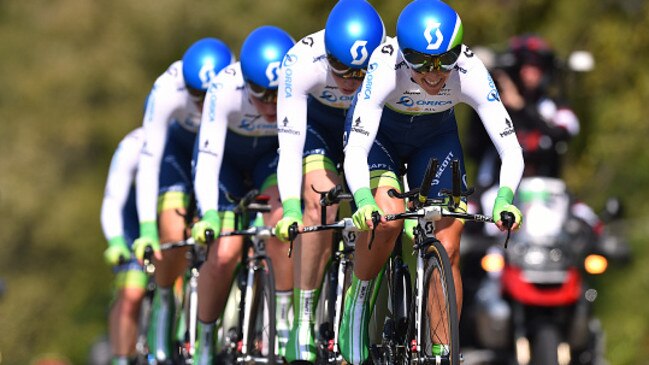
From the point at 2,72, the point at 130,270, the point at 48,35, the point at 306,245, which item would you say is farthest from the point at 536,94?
the point at 2,72

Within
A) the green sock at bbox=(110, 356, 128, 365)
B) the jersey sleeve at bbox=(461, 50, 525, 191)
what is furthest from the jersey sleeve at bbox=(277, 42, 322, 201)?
the green sock at bbox=(110, 356, 128, 365)

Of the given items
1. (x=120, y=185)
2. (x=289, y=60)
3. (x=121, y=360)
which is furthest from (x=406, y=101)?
(x=121, y=360)

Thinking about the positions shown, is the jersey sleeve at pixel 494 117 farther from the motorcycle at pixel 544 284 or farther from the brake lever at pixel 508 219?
the motorcycle at pixel 544 284

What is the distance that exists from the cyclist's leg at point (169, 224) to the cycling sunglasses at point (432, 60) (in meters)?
4.42

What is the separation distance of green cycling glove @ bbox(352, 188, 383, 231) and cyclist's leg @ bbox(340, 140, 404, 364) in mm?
345

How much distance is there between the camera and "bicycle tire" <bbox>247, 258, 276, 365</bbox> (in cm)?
1088

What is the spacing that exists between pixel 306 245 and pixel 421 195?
1.96 meters

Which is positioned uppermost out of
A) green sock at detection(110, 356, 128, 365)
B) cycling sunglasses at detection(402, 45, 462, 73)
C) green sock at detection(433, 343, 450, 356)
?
cycling sunglasses at detection(402, 45, 462, 73)

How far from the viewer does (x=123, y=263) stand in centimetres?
1432

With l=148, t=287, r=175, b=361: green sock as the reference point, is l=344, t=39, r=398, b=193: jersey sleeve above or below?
above

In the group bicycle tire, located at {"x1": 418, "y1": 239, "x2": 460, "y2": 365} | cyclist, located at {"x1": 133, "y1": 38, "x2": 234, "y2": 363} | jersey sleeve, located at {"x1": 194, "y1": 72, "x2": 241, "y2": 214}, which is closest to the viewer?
bicycle tire, located at {"x1": 418, "y1": 239, "x2": 460, "y2": 365}

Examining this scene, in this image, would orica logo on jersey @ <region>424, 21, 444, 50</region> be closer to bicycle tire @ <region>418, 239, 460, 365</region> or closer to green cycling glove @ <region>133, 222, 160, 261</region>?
bicycle tire @ <region>418, 239, 460, 365</region>

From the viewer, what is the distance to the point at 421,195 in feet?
30.1

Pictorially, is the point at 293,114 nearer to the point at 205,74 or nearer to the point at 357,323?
the point at 357,323
